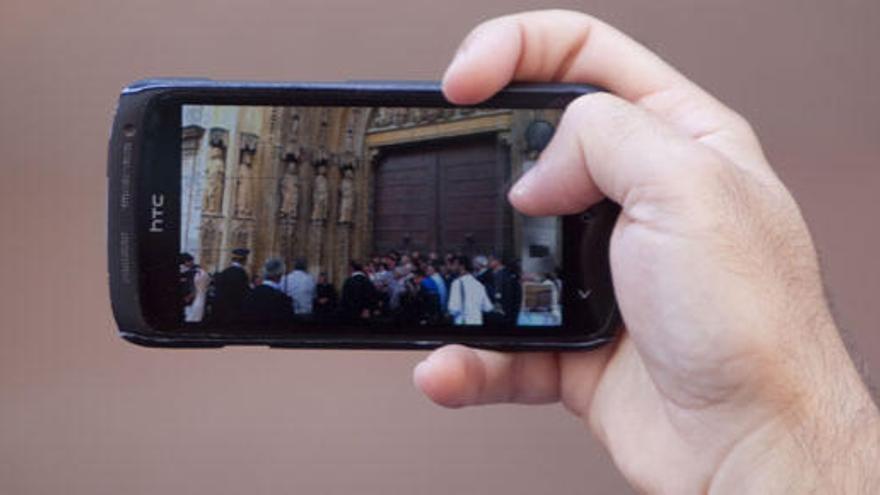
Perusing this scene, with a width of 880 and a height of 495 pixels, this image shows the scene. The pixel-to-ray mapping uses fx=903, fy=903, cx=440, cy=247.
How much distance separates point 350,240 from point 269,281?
0.05 meters

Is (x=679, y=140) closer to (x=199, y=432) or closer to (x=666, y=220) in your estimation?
(x=666, y=220)

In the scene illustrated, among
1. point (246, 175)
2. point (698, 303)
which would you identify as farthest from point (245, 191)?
point (698, 303)

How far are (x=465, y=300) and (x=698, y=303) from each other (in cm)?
13

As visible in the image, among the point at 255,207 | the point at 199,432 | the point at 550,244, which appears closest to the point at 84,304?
the point at 199,432

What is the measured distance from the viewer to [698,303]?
16.0 inches

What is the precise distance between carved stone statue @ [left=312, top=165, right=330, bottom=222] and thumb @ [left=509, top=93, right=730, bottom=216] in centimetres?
10

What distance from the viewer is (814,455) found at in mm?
417

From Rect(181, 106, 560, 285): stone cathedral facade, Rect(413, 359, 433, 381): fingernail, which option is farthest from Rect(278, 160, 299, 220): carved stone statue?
Rect(413, 359, 433, 381): fingernail

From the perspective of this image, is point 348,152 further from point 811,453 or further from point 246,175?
point 811,453

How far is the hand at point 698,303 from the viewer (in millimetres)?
408

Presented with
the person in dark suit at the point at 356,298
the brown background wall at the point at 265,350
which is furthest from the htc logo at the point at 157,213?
the brown background wall at the point at 265,350

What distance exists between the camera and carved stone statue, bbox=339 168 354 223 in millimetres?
496

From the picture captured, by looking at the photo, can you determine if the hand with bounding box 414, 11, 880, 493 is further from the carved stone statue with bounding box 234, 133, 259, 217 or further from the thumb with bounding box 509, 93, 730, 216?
the carved stone statue with bounding box 234, 133, 259, 217

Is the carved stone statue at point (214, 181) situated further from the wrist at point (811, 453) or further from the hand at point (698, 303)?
the wrist at point (811, 453)
